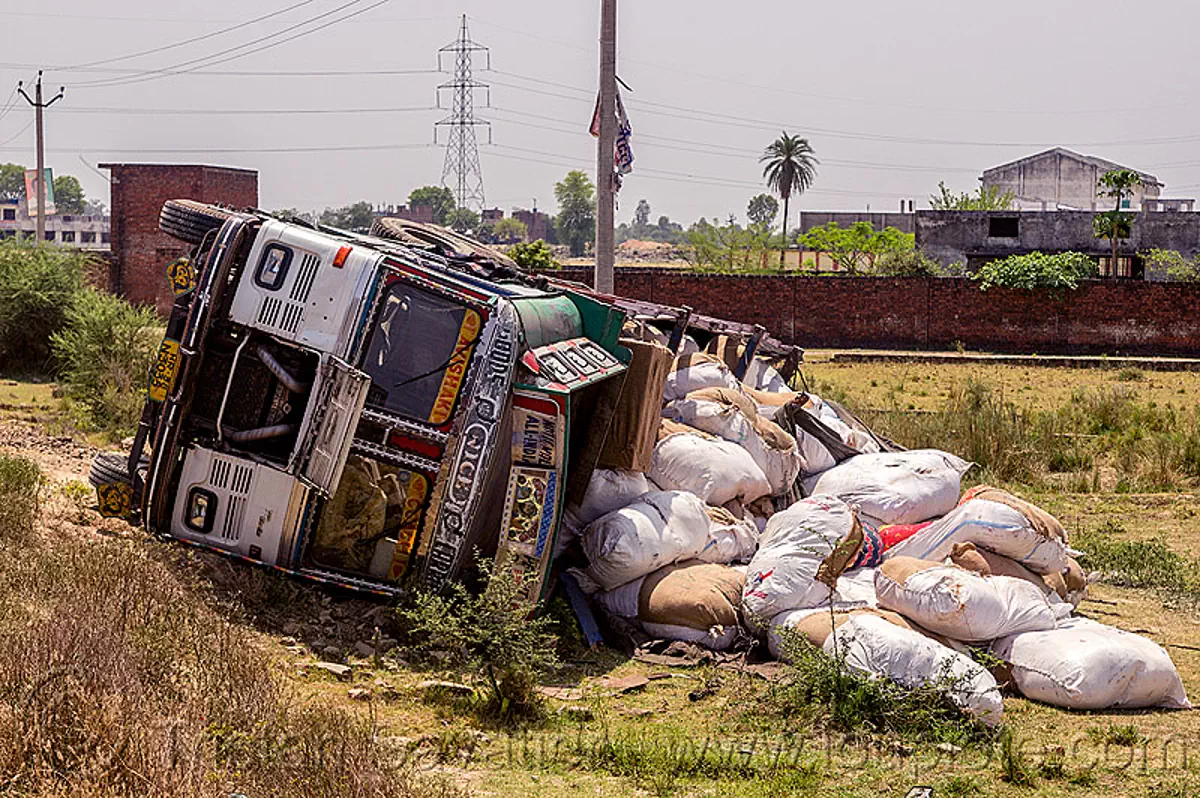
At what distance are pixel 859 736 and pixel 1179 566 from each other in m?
4.56

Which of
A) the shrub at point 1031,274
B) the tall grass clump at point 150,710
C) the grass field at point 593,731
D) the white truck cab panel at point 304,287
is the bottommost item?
the grass field at point 593,731

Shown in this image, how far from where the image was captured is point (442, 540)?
6.36m

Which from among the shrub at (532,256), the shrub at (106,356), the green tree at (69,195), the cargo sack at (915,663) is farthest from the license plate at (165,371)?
the green tree at (69,195)

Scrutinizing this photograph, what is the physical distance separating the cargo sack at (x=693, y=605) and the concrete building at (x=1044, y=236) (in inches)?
1556

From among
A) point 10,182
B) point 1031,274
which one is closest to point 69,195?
point 10,182

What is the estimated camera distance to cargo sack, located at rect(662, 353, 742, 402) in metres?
9.32

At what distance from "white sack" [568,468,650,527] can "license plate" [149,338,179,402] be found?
2.24 meters

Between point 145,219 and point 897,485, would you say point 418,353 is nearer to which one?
point 897,485

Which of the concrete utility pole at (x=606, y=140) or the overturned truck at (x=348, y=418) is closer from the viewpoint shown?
the overturned truck at (x=348, y=418)

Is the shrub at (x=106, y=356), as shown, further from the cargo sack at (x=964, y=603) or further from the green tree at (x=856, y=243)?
the green tree at (x=856, y=243)

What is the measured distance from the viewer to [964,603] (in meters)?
6.11

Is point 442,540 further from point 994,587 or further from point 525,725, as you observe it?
point 994,587

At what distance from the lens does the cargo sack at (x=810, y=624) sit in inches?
242

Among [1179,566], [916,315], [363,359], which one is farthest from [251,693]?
[916,315]
